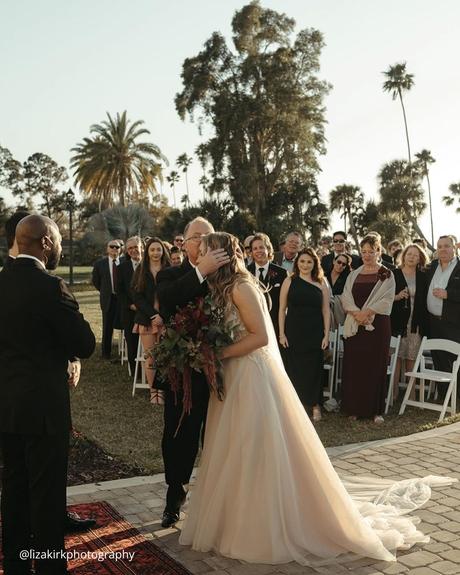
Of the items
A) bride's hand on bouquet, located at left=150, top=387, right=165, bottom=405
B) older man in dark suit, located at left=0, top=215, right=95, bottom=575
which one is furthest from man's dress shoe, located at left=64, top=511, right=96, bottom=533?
bride's hand on bouquet, located at left=150, top=387, right=165, bottom=405

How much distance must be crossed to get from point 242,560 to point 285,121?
42952 millimetres

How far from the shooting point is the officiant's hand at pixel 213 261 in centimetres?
448

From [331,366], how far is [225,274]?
18.4ft

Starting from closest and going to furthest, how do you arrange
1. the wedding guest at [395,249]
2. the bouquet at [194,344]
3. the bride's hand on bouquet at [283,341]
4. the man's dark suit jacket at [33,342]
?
the man's dark suit jacket at [33,342]
the bouquet at [194,344]
the bride's hand on bouquet at [283,341]
the wedding guest at [395,249]

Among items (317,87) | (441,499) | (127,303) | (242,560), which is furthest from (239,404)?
(317,87)

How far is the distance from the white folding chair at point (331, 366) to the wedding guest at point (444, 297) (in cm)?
141

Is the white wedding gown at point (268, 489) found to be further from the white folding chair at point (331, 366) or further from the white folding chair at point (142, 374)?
the white folding chair at point (142, 374)

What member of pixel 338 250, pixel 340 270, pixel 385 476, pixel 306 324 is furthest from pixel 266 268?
pixel 385 476

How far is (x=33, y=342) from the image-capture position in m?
3.62

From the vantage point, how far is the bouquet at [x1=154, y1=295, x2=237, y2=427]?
4.47 metres

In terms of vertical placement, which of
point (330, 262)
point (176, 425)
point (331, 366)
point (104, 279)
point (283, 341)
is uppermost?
point (330, 262)

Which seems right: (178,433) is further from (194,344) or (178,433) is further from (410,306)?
(410,306)

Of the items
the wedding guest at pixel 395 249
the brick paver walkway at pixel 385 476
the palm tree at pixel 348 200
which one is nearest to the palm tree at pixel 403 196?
the palm tree at pixel 348 200

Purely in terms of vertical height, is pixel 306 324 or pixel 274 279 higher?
pixel 274 279
